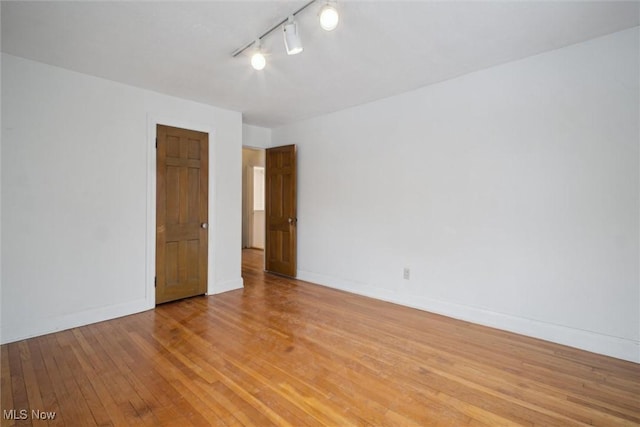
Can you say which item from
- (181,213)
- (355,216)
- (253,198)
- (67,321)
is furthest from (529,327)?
(253,198)

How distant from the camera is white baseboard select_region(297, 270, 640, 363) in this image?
249cm

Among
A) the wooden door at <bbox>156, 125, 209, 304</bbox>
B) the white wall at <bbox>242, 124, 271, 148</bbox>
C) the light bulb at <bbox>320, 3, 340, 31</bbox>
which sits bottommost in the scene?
the wooden door at <bbox>156, 125, 209, 304</bbox>

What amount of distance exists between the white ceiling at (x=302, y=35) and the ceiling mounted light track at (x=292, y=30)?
0.06 m

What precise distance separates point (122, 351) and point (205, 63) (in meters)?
2.78

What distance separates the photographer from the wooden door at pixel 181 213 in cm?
377

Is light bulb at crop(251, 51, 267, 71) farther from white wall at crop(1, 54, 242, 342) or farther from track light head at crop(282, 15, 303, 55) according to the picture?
white wall at crop(1, 54, 242, 342)

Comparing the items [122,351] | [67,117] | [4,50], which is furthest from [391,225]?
[4,50]

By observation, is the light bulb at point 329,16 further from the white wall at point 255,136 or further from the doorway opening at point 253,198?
the doorway opening at point 253,198

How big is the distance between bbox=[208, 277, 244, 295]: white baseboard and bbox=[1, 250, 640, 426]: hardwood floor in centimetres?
93

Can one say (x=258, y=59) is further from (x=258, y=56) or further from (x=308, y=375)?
(x=308, y=375)

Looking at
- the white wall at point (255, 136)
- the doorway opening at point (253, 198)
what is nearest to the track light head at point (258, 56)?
the white wall at point (255, 136)

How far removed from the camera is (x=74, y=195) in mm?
3107

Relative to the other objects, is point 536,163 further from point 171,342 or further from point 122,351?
point 122,351

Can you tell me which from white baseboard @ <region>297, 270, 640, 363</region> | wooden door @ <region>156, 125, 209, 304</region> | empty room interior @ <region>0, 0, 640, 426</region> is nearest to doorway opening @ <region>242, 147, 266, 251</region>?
empty room interior @ <region>0, 0, 640, 426</region>
